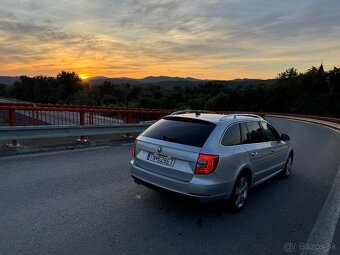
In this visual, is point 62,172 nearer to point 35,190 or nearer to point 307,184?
point 35,190

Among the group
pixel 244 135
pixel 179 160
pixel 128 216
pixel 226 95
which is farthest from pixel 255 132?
pixel 226 95

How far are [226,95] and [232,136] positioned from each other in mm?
110315

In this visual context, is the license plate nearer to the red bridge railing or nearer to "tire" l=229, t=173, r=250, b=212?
"tire" l=229, t=173, r=250, b=212

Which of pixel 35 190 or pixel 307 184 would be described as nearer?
pixel 35 190

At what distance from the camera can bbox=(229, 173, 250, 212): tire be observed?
5238 mm

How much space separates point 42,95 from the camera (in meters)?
106

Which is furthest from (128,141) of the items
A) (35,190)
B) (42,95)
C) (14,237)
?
(42,95)

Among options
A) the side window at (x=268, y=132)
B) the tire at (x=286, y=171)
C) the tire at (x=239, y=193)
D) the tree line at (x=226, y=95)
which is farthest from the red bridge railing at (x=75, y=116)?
the tree line at (x=226, y=95)

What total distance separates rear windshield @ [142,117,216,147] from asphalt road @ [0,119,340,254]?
93 centimetres

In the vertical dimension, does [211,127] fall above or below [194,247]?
above

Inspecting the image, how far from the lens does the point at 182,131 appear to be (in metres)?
5.34

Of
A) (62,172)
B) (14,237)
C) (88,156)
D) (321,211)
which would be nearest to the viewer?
(14,237)

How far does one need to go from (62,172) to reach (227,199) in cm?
373

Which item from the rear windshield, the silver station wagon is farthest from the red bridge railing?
the silver station wagon
